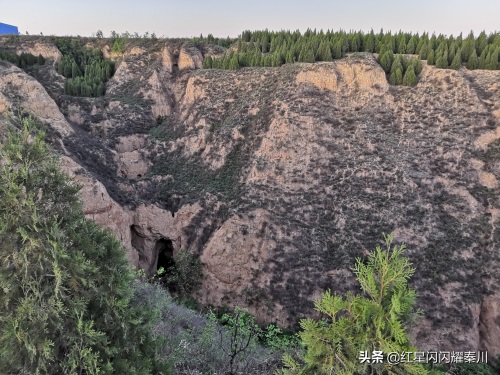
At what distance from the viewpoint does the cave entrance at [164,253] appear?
27.9 m

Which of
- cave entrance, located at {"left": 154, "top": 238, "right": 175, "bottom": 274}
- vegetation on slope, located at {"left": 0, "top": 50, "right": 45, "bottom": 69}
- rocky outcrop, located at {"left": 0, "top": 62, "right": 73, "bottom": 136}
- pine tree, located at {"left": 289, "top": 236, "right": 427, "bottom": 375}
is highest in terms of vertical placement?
vegetation on slope, located at {"left": 0, "top": 50, "right": 45, "bottom": 69}

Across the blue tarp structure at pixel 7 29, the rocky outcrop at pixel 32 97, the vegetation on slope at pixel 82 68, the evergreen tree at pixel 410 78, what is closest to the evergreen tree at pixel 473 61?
the evergreen tree at pixel 410 78

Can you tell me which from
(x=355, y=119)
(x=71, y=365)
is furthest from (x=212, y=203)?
(x=71, y=365)

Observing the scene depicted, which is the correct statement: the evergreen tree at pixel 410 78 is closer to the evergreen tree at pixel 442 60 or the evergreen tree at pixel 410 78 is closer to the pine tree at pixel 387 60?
the pine tree at pixel 387 60

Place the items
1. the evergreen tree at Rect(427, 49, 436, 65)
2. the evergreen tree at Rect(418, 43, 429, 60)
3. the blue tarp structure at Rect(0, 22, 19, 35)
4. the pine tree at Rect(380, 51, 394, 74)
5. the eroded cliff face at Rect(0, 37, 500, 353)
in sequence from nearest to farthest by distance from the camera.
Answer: the eroded cliff face at Rect(0, 37, 500, 353)
the evergreen tree at Rect(427, 49, 436, 65)
the pine tree at Rect(380, 51, 394, 74)
the evergreen tree at Rect(418, 43, 429, 60)
the blue tarp structure at Rect(0, 22, 19, 35)

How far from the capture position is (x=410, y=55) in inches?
Answer: 1329

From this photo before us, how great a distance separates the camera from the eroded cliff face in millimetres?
22969

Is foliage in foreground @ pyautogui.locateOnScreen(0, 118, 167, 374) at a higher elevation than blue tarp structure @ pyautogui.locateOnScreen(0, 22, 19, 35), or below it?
below

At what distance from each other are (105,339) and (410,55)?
36541 mm

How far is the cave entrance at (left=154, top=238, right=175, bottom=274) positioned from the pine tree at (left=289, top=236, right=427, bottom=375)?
22762 millimetres

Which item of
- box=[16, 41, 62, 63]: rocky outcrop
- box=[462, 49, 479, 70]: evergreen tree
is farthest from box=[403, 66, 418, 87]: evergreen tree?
box=[16, 41, 62, 63]: rocky outcrop

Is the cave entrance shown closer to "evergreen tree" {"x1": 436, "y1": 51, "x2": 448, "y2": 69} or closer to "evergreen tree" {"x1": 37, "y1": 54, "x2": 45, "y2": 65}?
"evergreen tree" {"x1": 37, "y1": 54, "x2": 45, "y2": 65}

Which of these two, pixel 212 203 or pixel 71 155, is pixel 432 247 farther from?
pixel 71 155

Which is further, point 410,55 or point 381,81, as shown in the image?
point 410,55
